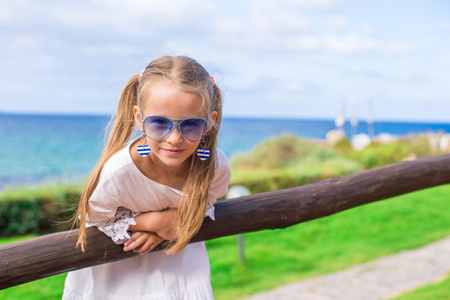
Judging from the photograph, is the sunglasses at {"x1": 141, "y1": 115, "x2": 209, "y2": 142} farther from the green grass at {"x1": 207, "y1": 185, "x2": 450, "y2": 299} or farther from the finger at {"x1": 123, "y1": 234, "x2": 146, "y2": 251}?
the green grass at {"x1": 207, "y1": 185, "x2": 450, "y2": 299}

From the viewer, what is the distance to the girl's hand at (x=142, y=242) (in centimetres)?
183

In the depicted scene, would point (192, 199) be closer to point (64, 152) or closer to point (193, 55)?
point (193, 55)

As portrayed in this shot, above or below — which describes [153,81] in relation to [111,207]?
above

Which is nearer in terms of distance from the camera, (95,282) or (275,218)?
(95,282)

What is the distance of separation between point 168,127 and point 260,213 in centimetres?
87

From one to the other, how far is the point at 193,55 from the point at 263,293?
378 cm

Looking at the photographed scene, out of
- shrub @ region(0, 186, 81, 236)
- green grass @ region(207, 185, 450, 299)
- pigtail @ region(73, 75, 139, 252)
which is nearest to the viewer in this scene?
pigtail @ region(73, 75, 139, 252)

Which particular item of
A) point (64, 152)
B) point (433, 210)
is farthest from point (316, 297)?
point (64, 152)

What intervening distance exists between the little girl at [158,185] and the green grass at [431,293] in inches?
122

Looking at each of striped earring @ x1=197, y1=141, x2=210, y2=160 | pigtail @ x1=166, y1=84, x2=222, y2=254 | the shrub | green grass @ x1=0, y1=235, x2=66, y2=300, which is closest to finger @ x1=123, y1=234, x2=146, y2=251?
pigtail @ x1=166, y1=84, x2=222, y2=254

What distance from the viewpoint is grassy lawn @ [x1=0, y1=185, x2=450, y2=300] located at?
5.16 meters

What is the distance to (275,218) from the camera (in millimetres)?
2354

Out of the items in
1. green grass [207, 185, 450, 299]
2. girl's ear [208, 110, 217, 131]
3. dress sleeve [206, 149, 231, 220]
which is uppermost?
girl's ear [208, 110, 217, 131]

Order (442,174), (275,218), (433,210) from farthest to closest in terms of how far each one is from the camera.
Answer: (433,210) < (442,174) < (275,218)
